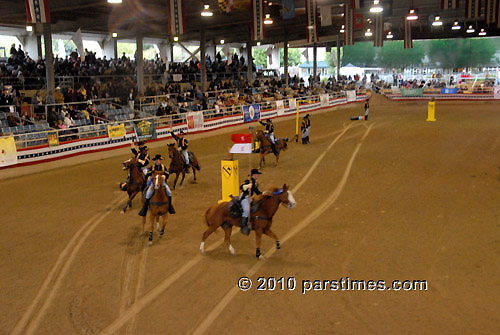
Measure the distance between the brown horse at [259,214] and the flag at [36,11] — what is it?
13402 mm

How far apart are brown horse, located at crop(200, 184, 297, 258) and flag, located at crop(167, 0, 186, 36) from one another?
51.2ft

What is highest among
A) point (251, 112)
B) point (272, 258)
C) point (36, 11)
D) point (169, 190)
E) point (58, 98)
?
point (36, 11)

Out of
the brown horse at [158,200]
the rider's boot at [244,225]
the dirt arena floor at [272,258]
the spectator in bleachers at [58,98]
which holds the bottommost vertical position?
the dirt arena floor at [272,258]

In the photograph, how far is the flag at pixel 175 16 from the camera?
2302 cm

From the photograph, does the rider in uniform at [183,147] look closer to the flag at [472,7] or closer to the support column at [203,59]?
the flag at [472,7]

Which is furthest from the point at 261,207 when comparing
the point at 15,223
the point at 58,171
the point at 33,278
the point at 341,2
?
the point at 341,2

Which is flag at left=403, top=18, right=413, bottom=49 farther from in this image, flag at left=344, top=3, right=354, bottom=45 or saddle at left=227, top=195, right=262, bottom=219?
saddle at left=227, top=195, right=262, bottom=219

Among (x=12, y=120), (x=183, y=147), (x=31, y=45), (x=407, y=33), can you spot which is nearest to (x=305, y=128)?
(x=183, y=147)

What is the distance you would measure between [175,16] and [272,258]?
1675cm

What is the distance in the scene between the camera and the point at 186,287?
8430mm

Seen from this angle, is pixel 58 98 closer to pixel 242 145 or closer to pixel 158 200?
pixel 242 145

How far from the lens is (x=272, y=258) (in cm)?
975

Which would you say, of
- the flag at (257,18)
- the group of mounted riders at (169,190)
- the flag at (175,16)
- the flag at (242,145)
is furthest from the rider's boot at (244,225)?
the flag at (257,18)

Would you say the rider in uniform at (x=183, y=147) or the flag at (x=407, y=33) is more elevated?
the flag at (x=407, y=33)
